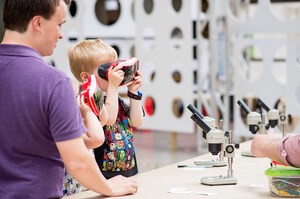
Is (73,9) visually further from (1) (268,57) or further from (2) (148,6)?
(1) (268,57)

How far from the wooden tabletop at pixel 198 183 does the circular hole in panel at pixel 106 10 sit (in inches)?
253

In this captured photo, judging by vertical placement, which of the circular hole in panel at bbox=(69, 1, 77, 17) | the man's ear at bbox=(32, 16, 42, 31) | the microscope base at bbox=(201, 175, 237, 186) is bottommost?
the microscope base at bbox=(201, 175, 237, 186)

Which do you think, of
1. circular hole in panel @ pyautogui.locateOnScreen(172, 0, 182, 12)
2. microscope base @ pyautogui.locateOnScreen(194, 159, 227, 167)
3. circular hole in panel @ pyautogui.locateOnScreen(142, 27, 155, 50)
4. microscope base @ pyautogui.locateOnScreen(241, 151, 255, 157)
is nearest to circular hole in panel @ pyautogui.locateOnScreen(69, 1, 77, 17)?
circular hole in panel @ pyautogui.locateOnScreen(142, 27, 155, 50)

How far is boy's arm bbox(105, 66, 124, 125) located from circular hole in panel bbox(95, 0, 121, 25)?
6404 millimetres

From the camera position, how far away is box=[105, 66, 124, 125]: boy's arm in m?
2.47

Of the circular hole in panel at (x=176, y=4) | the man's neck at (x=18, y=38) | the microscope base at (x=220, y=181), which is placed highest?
the circular hole in panel at (x=176, y=4)

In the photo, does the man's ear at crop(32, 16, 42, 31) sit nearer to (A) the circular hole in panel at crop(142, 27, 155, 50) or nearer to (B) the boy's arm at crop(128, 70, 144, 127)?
(B) the boy's arm at crop(128, 70, 144, 127)

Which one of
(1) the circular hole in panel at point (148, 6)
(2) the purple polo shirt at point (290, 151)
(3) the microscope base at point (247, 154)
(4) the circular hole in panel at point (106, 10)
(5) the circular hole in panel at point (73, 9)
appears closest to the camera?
(2) the purple polo shirt at point (290, 151)

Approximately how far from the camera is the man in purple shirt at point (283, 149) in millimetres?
1983

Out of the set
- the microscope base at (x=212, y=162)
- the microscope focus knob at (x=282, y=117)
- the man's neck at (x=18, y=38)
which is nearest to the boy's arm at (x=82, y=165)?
the man's neck at (x=18, y=38)

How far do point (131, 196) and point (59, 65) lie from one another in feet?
19.3

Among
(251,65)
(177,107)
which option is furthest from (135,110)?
(251,65)

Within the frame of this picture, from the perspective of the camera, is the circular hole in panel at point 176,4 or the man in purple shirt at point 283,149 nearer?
the man in purple shirt at point 283,149

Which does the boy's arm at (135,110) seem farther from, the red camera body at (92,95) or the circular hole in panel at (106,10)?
the circular hole in panel at (106,10)
